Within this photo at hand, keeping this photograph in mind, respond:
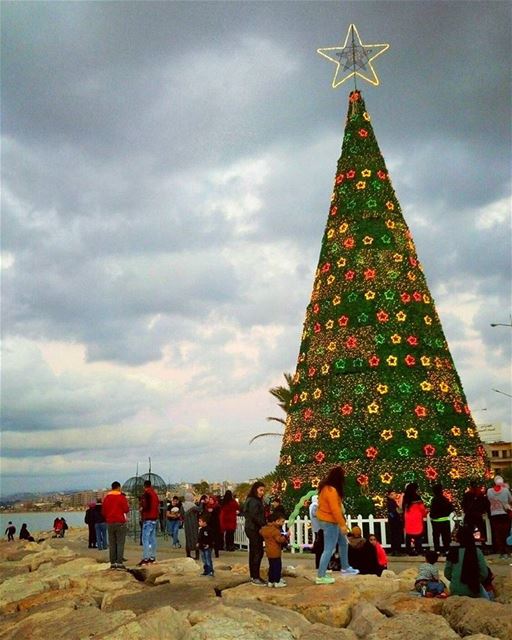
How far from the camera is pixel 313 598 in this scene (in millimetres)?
9266

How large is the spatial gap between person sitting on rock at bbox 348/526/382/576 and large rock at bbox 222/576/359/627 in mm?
1076

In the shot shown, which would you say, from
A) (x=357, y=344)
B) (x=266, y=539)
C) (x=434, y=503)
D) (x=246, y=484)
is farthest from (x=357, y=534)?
(x=246, y=484)

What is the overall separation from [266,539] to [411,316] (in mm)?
9952

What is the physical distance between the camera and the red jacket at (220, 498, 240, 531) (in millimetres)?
17531

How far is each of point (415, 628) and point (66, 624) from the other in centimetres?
459

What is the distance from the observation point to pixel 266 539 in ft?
33.7

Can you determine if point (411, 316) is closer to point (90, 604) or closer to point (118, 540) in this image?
point (118, 540)

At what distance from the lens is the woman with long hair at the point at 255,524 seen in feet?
34.9

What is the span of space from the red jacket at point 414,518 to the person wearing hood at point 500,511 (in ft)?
4.92

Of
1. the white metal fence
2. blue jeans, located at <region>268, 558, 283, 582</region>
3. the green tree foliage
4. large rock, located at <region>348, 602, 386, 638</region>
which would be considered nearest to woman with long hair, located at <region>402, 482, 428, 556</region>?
the white metal fence

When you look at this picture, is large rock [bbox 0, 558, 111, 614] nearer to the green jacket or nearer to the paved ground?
the paved ground

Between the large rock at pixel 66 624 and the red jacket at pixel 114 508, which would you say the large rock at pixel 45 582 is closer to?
the red jacket at pixel 114 508

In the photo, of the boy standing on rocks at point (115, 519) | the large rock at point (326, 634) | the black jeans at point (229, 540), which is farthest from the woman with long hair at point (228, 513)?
the large rock at point (326, 634)

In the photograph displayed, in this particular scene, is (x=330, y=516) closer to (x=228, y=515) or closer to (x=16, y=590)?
(x=16, y=590)
